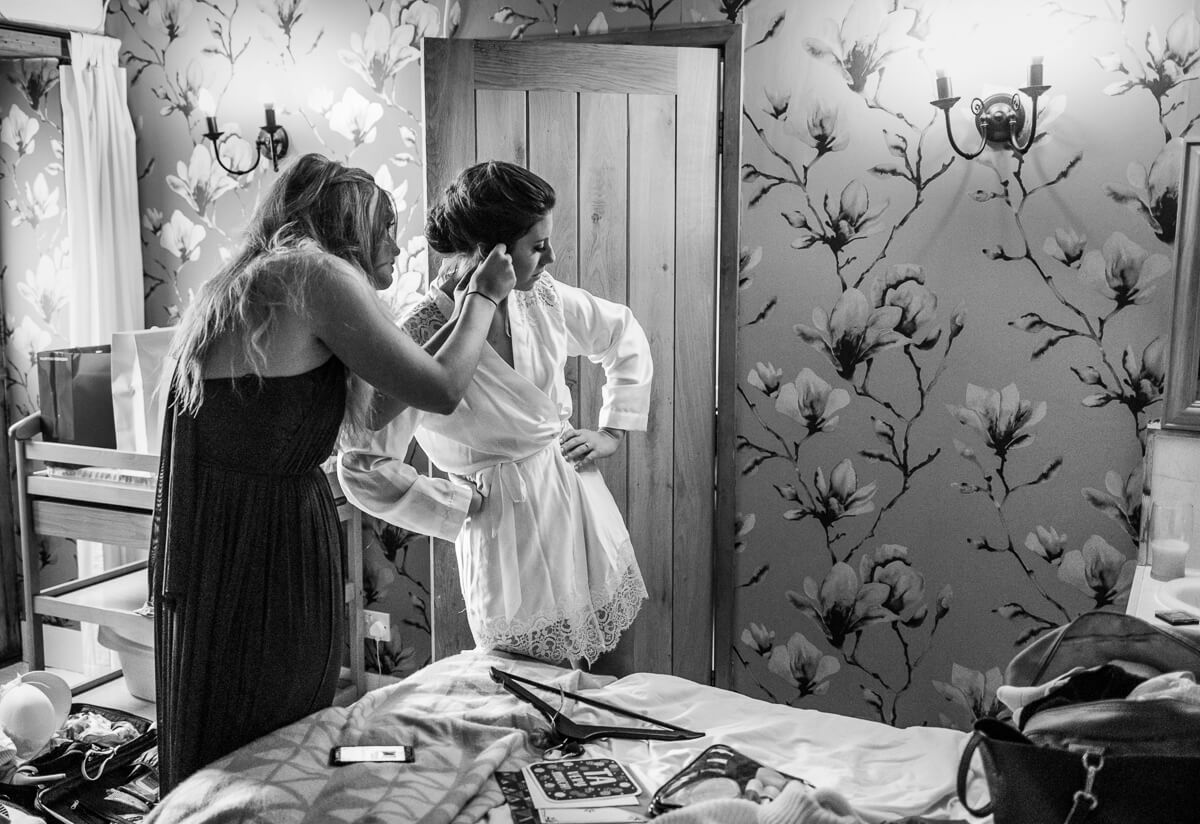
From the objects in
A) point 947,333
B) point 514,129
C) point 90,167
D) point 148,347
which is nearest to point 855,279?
point 947,333

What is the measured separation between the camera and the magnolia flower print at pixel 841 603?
297 centimetres

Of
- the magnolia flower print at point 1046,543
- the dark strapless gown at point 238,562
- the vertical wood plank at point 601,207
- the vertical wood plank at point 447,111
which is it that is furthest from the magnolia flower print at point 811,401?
the dark strapless gown at point 238,562

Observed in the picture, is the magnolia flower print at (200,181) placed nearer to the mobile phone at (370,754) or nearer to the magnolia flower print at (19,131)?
the magnolia flower print at (19,131)

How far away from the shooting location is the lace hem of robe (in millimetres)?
2025

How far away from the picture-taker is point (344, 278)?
5.14ft

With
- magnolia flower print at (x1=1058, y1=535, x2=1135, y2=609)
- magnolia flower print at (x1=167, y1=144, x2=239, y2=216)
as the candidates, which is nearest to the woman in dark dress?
magnolia flower print at (x1=1058, y1=535, x2=1135, y2=609)

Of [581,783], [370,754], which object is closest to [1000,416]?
[581,783]

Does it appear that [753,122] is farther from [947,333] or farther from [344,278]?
[344,278]

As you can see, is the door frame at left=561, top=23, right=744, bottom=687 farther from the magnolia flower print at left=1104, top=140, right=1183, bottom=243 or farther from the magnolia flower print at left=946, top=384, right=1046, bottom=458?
the magnolia flower print at left=1104, top=140, right=1183, bottom=243

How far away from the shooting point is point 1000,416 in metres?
2.78

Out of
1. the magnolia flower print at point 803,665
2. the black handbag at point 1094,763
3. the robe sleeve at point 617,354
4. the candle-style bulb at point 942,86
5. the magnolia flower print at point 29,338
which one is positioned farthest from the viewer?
the magnolia flower print at point 29,338

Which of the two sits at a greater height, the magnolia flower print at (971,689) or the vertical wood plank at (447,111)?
the vertical wood plank at (447,111)

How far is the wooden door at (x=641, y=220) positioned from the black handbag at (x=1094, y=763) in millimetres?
1617

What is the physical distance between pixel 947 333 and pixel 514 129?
127 centimetres
